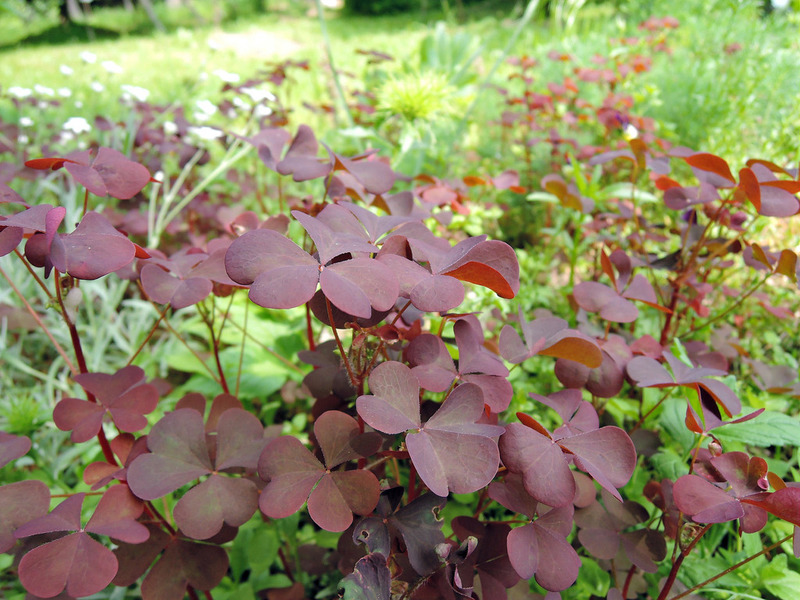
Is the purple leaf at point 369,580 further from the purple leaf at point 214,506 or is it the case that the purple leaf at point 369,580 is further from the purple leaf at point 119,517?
the purple leaf at point 119,517

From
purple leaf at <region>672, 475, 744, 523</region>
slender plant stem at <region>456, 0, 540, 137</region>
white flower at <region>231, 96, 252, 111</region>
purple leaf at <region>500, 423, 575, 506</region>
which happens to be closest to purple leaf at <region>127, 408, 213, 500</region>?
purple leaf at <region>500, 423, 575, 506</region>

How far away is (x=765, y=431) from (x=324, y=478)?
0.80 m

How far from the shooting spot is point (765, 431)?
93cm

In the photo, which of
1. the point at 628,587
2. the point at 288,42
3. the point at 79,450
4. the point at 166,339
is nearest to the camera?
the point at 628,587

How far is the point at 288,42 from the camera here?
1034 centimetres

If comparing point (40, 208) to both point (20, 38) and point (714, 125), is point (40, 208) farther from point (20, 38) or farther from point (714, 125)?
point (20, 38)

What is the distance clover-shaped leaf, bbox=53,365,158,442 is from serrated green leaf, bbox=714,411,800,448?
1065mm

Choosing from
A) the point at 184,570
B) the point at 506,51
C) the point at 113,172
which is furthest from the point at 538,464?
the point at 506,51

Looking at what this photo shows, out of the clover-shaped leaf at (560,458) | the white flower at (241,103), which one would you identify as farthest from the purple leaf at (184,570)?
the white flower at (241,103)

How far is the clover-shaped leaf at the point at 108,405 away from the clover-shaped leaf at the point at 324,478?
30cm

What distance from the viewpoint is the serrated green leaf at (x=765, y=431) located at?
91 centimetres

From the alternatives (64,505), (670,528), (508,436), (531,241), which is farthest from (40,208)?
(531,241)

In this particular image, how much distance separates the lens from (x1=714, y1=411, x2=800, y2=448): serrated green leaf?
0.91m

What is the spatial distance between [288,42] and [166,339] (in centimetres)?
998
